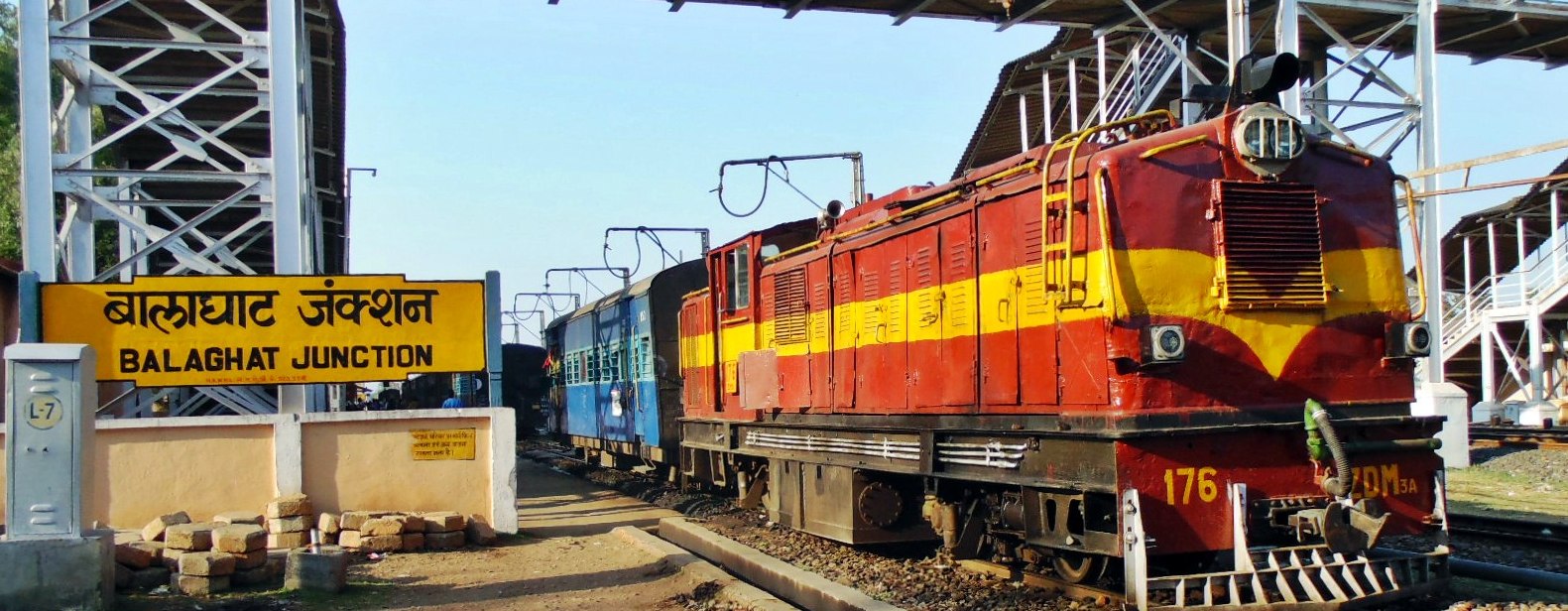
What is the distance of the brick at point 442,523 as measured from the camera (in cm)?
1227

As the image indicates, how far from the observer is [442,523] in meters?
12.3

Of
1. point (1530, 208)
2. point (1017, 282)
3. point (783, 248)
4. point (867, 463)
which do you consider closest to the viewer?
point (1017, 282)

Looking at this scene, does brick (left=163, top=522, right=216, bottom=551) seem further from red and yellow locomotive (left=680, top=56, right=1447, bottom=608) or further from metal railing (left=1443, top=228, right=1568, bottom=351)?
metal railing (left=1443, top=228, right=1568, bottom=351)

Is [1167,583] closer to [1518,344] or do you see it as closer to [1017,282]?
[1017,282]

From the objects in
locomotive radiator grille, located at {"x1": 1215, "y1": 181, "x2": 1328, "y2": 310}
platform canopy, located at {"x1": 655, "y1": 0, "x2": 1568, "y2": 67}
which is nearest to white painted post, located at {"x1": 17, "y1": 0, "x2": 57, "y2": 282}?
platform canopy, located at {"x1": 655, "y1": 0, "x2": 1568, "y2": 67}

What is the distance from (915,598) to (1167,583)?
7.37 ft

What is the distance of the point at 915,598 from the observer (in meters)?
8.72

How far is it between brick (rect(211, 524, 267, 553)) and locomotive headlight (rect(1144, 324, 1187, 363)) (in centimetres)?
720

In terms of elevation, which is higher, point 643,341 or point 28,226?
point 28,226

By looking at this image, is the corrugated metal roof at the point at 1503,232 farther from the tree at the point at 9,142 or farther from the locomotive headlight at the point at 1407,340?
the tree at the point at 9,142

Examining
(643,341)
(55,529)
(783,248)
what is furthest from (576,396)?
(55,529)

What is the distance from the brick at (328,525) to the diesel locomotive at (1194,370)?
20.9 ft

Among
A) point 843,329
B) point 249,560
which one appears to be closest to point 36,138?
point 249,560

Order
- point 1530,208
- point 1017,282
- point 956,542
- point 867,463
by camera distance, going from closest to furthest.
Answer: point 1017,282 → point 956,542 → point 867,463 → point 1530,208
